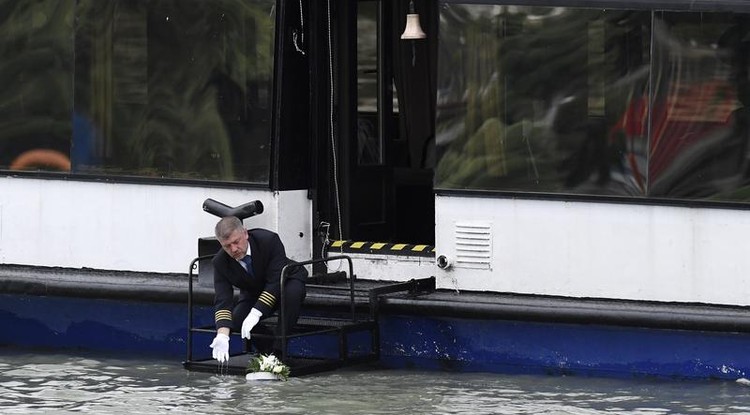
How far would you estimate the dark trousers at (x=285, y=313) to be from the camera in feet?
33.4

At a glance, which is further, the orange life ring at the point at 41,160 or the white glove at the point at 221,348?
the orange life ring at the point at 41,160

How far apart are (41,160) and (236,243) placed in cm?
203

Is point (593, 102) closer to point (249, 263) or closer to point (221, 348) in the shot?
point (249, 263)

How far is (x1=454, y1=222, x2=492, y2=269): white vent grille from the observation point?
33.9ft

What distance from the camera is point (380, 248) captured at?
11.1 m

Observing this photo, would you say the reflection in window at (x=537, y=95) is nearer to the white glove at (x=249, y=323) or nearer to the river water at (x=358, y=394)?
the river water at (x=358, y=394)

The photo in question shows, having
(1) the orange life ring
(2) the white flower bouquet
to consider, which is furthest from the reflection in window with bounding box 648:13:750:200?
(1) the orange life ring

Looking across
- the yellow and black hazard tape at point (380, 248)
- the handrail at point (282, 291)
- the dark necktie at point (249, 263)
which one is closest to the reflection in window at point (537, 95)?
the yellow and black hazard tape at point (380, 248)

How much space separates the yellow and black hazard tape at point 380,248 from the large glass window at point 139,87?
0.70m

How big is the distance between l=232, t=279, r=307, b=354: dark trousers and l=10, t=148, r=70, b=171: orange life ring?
177 centimetres

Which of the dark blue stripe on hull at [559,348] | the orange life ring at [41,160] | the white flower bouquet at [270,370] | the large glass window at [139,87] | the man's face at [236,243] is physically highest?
the large glass window at [139,87]

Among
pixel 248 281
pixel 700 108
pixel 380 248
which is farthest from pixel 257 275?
pixel 700 108

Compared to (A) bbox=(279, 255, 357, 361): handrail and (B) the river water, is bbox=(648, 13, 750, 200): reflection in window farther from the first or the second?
(A) bbox=(279, 255, 357, 361): handrail

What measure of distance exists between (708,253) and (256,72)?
10.1 feet
